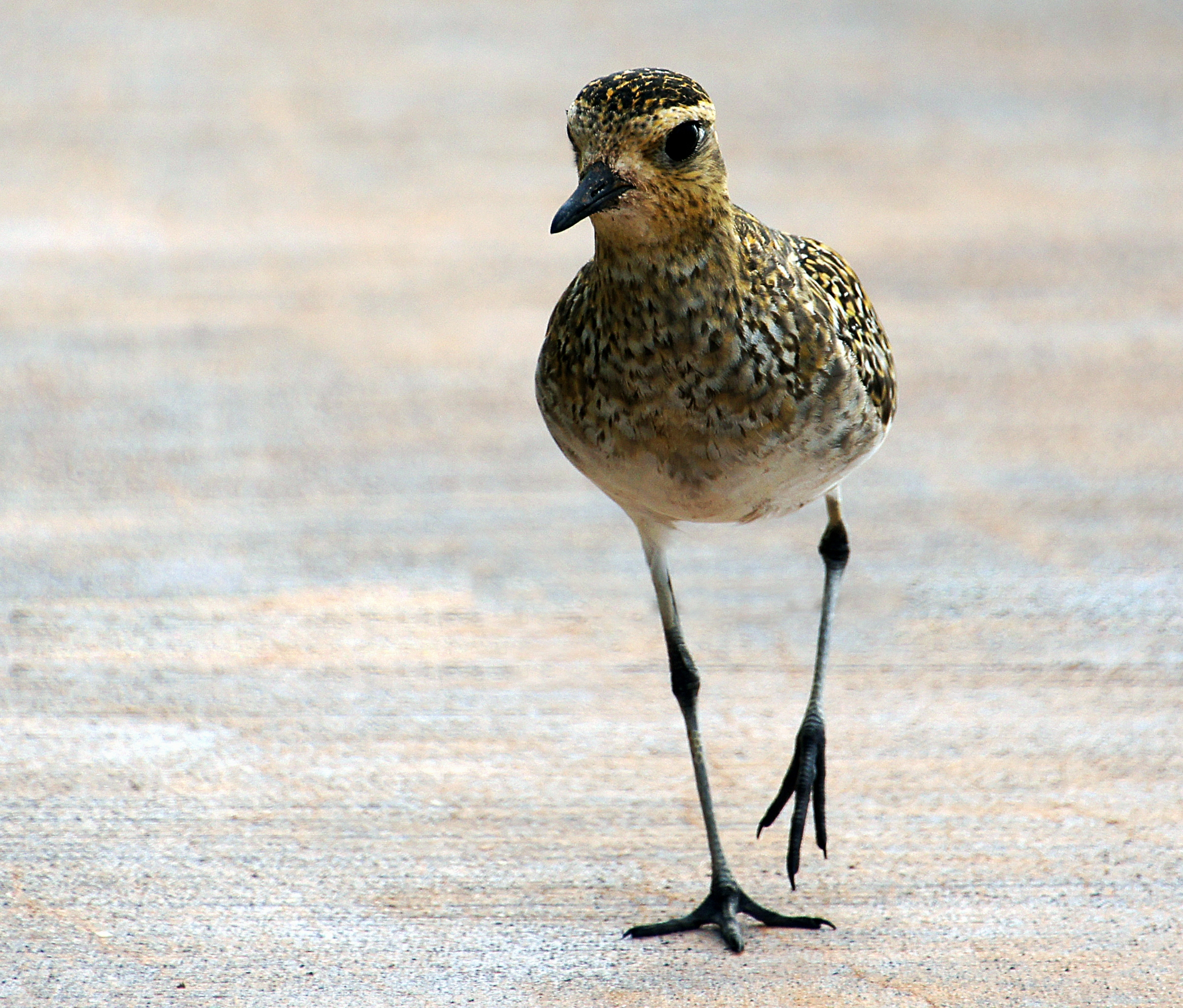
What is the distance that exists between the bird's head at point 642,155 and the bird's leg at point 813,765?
56.4 inches

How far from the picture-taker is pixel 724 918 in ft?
15.4

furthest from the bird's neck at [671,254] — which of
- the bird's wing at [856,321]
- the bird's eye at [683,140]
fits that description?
the bird's wing at [856,321]

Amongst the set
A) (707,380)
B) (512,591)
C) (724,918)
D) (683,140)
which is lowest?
(724,918)

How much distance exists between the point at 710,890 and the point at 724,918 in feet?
0.46

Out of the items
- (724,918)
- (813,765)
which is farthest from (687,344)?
(724,918)

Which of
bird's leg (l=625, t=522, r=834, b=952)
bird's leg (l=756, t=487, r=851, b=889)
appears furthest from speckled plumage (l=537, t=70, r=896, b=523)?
bird's leg (l=756, t=487, r=851, b=889)

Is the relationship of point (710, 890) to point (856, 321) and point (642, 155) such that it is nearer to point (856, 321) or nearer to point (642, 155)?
point (856, 321)

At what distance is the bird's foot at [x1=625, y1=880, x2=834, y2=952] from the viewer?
4699 mm

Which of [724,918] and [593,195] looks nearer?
[593,195]

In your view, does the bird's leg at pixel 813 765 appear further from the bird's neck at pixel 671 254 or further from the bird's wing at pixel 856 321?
the bird's neck at pixel 671 254

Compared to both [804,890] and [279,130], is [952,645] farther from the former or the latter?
[279,130]

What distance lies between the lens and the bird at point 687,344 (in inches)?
151

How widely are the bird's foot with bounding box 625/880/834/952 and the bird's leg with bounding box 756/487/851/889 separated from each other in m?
0.14

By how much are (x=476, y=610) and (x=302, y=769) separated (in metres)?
1.37
